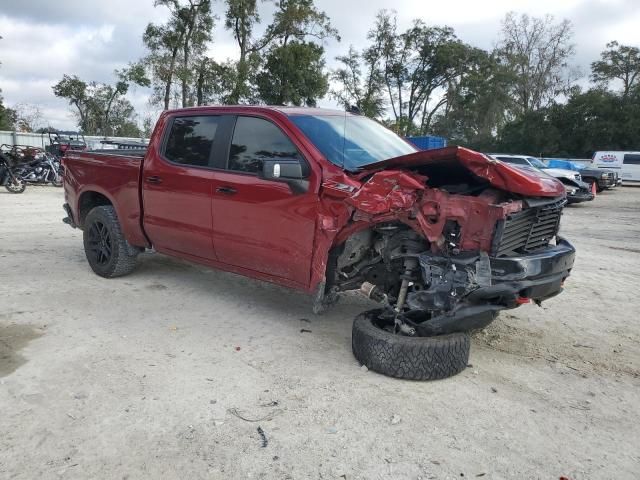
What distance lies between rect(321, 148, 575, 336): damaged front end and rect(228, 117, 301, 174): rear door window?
2.17 feet

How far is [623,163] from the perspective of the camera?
26.9 meters

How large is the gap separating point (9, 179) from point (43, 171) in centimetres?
190

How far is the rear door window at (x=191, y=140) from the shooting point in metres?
4.57

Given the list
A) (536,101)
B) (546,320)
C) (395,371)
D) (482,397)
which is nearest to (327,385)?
(395,371)

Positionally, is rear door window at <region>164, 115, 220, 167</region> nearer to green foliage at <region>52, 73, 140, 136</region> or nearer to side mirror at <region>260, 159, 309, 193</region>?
side mirror at <region>260, 159, 309, 193</region>

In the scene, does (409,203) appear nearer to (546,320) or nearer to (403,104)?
(546,320)

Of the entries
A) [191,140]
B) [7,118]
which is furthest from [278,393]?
[7,118]

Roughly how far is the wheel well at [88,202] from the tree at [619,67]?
4440 centimetres

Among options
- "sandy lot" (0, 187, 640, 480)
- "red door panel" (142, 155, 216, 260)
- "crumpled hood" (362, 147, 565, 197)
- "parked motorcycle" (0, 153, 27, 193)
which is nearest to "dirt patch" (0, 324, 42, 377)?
"sandy lot" (0, 187, 640, 480)

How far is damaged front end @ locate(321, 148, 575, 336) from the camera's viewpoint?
3088mm

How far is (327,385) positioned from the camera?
10.9 ft

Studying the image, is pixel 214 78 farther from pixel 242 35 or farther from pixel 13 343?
pixel 13 343

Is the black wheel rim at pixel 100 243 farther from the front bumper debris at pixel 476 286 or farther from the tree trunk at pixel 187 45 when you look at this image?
the tree trunk at pixel 187 45

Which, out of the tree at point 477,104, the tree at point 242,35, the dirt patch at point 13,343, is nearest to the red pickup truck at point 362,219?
the dirt patch at point 13,343
